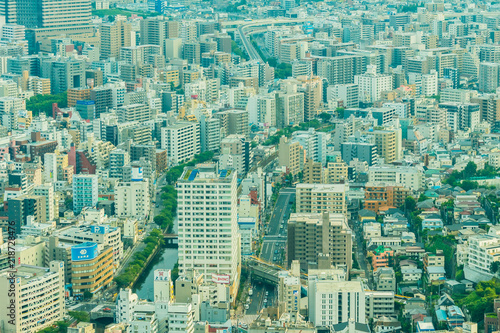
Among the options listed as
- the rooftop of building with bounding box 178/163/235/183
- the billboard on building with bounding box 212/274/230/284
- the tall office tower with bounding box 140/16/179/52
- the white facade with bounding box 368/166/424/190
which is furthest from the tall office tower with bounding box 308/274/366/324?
the tall office tower with bounding box 140/16/179/52

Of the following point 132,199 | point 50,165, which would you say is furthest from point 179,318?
point 50,165

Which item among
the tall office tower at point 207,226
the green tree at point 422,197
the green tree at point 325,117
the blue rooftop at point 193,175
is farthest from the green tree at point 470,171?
the tall office tower at point 207,226

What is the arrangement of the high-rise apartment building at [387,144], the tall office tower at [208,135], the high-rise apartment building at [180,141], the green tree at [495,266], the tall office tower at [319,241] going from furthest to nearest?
1. the tall office tower at [208,135]
2. the high-rise apartment building at [180,141]
3. the high-rise apartment building at [387,144]
4. the tall office tower at [319,241]
5. the green tree at [495,266]

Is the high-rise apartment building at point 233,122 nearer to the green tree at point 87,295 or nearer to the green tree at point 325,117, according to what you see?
the green tree at point 325,117

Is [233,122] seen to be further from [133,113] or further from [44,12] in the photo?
[44,12]

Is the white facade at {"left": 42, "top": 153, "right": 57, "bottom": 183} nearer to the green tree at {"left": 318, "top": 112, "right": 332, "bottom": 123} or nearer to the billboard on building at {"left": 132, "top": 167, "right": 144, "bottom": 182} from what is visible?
the billboard on building at {"left": 132, "top": 167, "right": 144, "bottom": 182}

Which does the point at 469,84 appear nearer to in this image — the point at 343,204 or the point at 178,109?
the point at 178,109
